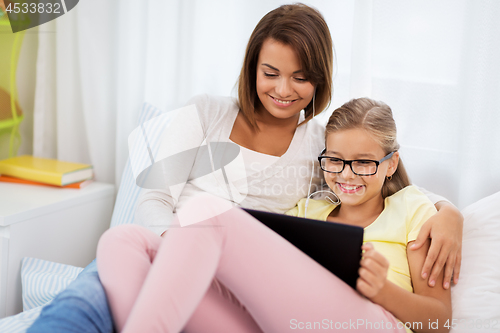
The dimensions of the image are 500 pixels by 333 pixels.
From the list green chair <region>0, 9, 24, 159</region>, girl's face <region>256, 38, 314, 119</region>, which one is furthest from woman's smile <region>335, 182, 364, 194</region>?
green chair <region>0, 9, 24, 159</region>

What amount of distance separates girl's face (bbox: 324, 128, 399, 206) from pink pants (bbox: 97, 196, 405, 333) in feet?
1.04

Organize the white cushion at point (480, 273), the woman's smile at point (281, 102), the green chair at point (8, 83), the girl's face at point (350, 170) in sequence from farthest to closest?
1. the green chair at point (8, 83)
2. the woman's smile at point (281, 102)
3. the girl's face at point (350, 170)
4. the white cushion at point (480, 273)

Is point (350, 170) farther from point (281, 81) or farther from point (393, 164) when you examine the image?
point (281, 81)

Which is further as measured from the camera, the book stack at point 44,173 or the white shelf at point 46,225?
the book stack at point 44,173

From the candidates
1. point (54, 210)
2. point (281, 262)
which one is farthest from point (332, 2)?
point (54, 210)

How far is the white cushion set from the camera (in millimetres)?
887

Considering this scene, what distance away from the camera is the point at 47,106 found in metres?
1.76

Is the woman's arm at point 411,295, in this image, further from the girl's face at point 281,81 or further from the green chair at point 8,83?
the green chair at point 8,83

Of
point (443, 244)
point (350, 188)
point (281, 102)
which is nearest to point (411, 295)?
point (443, 244)

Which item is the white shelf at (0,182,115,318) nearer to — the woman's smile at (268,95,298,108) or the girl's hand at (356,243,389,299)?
the woman's smile at (268,95,298,108)

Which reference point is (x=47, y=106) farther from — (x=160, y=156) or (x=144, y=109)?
(x=160, y=156)

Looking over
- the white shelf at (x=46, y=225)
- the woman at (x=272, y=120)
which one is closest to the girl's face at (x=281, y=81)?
the woman at (x=272, y=120)

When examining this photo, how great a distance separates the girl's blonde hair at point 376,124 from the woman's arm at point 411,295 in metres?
0.22

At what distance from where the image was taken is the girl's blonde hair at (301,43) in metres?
1.07
